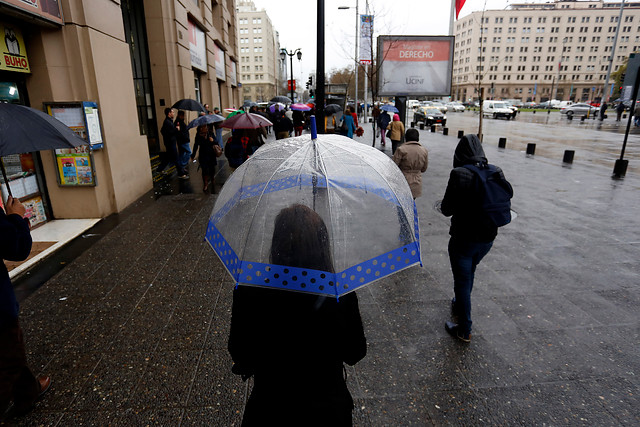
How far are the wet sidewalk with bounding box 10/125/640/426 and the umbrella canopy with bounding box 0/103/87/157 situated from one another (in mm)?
1963

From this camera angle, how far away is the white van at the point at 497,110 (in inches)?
1610

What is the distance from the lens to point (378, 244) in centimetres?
181

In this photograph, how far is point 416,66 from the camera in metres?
13.6

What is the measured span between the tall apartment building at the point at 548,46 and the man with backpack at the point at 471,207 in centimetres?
11569

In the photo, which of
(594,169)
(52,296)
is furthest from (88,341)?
(594,169)

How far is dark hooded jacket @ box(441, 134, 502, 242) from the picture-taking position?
10.8ft

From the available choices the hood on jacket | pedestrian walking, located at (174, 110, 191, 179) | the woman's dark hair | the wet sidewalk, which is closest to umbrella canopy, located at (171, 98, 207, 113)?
pedestrian walking, located at (174, 110, 191, 179)

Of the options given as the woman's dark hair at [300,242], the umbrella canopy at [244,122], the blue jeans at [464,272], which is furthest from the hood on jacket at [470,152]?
the umbrella canopy at [244,122]

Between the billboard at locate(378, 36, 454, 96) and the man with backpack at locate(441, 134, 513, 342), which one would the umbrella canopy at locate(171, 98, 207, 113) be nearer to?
the billboard at locate(378, 36, 454, 96)

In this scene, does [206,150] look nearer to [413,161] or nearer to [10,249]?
[413,161]

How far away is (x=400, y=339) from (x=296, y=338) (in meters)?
2.37

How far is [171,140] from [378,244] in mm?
10509

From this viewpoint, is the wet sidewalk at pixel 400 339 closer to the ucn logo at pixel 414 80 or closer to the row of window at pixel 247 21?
the ucn logo at pixel 414 80

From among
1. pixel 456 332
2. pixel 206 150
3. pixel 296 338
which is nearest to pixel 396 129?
pixel 206 150
